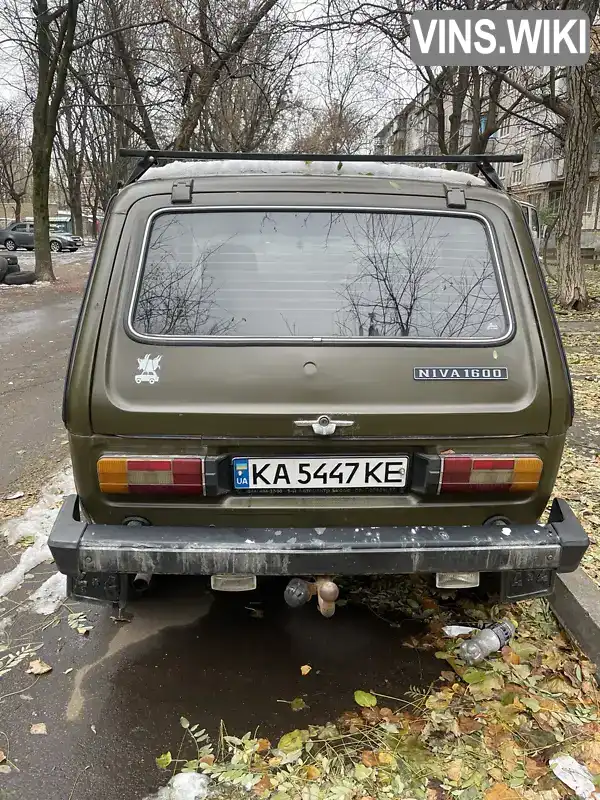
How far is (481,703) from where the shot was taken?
263 centimetres

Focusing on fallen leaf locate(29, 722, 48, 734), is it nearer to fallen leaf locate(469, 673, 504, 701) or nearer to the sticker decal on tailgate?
fallen leaf locate(469, 673, 504, 701)

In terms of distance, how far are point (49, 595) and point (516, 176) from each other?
50.3 metres

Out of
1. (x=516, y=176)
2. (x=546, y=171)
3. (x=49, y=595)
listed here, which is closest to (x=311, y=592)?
(x=49, y=595)

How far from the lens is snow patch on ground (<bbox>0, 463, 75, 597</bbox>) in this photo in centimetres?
353

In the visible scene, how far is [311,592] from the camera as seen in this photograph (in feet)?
8.66

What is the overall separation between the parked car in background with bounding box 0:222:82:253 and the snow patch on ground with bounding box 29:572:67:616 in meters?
37.4

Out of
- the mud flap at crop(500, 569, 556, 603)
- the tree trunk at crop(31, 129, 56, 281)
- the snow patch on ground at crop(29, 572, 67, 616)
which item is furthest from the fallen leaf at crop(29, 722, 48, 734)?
the tree trunk at crop(31, 129, 56, 281)

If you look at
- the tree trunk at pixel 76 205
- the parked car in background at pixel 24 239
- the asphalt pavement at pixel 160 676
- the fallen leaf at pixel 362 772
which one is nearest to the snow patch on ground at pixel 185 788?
the asphalt pavement at pixel 160 676

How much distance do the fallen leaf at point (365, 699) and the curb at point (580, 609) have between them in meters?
1.03

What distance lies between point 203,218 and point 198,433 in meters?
0.94

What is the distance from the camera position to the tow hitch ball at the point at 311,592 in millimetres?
2592

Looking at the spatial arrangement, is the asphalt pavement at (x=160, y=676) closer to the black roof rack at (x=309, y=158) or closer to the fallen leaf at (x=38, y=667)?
the fallen leaf at (x=38, y=667)

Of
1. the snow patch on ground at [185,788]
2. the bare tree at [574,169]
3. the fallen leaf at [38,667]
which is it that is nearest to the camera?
the snow patch on ground at [185,788]

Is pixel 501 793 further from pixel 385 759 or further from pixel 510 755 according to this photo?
pixel 385 759
